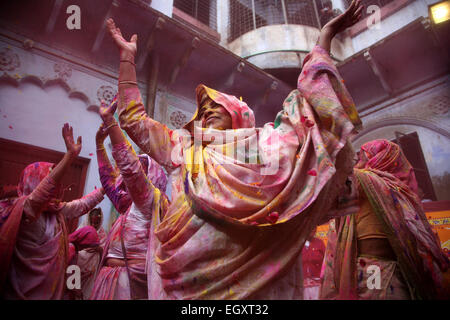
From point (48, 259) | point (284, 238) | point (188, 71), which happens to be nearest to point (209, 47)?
point (188, 71)

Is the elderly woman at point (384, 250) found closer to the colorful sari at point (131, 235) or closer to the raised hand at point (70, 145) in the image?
the colorful sari at point (131, 235)

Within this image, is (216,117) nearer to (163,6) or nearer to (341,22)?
(341,22)

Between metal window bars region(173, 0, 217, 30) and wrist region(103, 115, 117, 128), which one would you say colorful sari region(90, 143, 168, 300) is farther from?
metal window bars region(173, 0, 217, 30)

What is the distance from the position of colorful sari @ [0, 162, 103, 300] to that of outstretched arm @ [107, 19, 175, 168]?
3.31ft

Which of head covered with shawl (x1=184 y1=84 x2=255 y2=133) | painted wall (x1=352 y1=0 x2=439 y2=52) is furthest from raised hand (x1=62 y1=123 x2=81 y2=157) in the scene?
painted wall (x1=352 y1=0 x2=439 y2=52)

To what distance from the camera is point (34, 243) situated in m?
2.21

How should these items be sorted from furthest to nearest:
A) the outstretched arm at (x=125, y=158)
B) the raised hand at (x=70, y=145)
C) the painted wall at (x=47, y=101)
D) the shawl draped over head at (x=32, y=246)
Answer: the painted wall at (x=47, y=101), the raised hand at (x=70, y=145), the shawl draped over head at (x=32, y=246), the outstretched arm at (x=125, y=158)

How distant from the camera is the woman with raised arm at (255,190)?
117 cm

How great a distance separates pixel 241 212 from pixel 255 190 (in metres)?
0.12

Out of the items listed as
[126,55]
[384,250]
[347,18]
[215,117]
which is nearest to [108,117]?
[126,55]

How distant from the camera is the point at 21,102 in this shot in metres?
3.35

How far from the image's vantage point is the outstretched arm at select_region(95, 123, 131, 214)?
93.5 inches

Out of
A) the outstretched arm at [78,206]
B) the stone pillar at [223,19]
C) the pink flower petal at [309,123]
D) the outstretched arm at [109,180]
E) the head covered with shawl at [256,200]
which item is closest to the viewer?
the head covered with shawl at [256,200]

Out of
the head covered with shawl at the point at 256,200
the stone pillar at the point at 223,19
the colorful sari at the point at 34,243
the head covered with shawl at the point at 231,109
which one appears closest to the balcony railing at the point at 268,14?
the stone pillar at the point at 223,19
